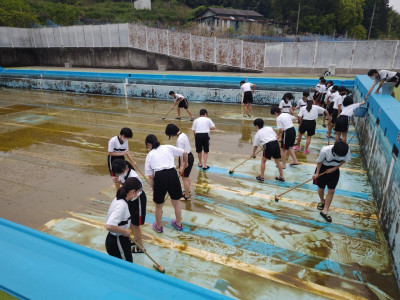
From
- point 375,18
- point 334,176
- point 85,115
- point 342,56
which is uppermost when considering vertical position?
point 375,18

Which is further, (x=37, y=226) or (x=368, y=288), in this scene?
(x=37, y=226)

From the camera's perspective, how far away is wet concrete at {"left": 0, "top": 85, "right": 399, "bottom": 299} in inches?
148

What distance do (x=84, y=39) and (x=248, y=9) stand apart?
37350 millimetres

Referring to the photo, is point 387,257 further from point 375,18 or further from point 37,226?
point 375,18

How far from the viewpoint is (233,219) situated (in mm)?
5039

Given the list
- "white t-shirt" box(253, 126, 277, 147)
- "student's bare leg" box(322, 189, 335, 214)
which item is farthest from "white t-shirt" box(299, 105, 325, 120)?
"student's bare leg" box(322, 189, 335, 214)

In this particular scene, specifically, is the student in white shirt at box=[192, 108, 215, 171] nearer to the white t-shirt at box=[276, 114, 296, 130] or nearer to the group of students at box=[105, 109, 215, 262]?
the group of students at box=[105, 109, 215, 262]

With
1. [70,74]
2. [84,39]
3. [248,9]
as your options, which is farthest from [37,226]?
[248,9]

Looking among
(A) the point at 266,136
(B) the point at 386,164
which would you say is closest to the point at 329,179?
(B) the point at 386,164

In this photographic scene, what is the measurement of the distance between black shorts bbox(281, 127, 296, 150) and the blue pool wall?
7.27 metres

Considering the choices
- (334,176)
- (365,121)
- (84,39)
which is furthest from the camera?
(84,39)

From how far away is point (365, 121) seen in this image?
26.8 ft

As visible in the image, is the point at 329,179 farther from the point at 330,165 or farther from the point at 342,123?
the point at 342,123

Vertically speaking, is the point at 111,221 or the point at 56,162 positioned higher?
the point at 111,221
